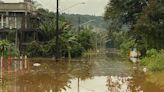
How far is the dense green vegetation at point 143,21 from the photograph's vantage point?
1484 inches

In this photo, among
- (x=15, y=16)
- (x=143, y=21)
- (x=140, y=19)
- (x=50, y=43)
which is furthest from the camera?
(x=15, y=16)

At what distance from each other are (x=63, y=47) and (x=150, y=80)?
29029mm

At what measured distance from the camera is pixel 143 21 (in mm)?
38406

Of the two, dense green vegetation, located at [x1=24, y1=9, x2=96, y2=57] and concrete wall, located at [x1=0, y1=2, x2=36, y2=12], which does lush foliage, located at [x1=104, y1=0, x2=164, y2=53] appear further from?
concrete wall, located at [x1=0, y1=2, x2=36, y2=12]

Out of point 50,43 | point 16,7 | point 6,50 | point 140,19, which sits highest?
point 16,7

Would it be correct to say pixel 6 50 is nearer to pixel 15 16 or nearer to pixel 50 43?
pixel 50 43


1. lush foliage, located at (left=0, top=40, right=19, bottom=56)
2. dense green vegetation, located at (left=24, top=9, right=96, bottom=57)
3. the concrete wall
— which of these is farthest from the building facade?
lush foliage, located at (left=0, top=40, right=19, bottom=56)

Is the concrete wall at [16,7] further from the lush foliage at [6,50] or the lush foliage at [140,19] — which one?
the lush foliage at [140,19]

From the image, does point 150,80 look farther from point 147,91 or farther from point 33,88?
point 33,88

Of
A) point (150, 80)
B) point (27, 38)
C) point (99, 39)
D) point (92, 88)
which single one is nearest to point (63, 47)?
point (27, 38)

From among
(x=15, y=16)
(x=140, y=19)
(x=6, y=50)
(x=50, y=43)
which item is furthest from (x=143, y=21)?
(x=15, y=16)

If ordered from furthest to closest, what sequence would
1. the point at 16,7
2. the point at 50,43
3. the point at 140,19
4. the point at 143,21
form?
the point at 16,7
the point at 50,43
the point at 140,19
the point at 143,21

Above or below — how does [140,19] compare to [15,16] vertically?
below

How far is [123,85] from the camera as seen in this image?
2223cm
